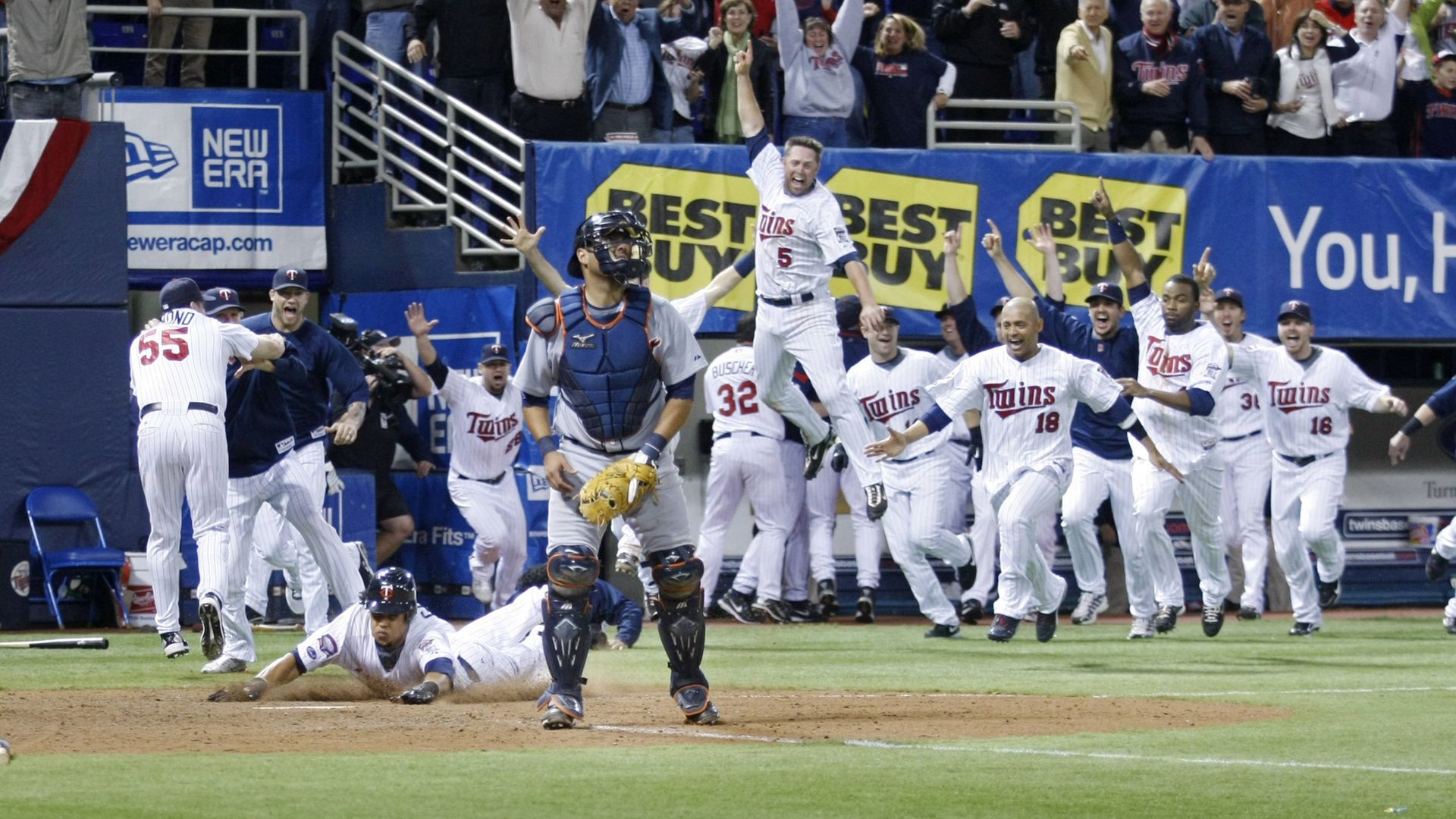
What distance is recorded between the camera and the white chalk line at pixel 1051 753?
7633 millimetres

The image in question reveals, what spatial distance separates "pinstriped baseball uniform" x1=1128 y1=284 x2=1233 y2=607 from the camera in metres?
15.2

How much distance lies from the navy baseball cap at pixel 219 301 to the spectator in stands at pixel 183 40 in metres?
5.64

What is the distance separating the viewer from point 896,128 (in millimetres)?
18578

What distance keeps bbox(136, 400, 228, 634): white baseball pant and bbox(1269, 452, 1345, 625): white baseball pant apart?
8.33 m

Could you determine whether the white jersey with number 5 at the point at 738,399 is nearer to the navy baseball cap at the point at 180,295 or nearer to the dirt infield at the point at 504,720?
the navy baseball cap at the point at 180,295

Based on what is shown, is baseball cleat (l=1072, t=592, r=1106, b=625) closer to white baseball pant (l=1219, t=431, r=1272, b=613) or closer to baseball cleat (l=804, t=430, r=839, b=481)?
white baseball pant (l=1219, t=431, r=1272, b=613)

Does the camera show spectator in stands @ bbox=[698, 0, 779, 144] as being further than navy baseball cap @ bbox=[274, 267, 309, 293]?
Yes

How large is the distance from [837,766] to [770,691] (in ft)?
11.7

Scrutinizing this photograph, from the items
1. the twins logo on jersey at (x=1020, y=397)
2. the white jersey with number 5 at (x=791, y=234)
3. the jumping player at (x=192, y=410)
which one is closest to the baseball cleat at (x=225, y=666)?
the jumping player at (x=192, y=410)

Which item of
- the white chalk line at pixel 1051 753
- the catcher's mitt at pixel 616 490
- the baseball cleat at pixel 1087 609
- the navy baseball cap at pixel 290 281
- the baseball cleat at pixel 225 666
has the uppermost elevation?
the navy baseball cap at pixel 290 281

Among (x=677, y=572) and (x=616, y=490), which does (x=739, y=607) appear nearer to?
(x=677, y=572)

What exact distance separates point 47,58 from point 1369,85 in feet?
38.8

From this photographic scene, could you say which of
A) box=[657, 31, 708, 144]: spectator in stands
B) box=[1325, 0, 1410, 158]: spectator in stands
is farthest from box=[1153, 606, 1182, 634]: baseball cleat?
box=[1325, 0, 1410, 158]: spectator in stands

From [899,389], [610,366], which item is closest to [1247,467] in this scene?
[899,389]
